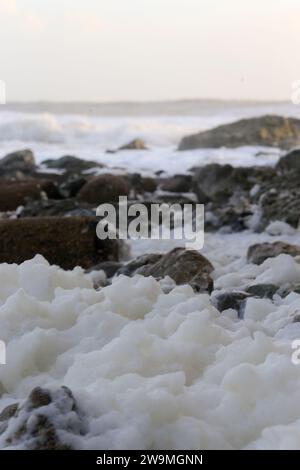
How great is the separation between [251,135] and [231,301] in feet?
51.0

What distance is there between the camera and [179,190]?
33.4 ft

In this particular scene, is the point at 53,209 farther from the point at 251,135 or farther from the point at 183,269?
the point at 251,135

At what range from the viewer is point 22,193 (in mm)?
8555

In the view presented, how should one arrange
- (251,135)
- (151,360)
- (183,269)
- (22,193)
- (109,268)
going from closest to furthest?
(151,360) → (183,269) → (109,268) → (22,193) → (251,135)

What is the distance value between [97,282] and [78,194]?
15.0 ft

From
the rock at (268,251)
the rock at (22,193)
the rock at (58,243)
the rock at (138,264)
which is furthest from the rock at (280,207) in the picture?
the rock at (22,193)

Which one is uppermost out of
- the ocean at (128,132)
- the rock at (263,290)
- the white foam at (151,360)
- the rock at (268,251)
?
the white foam at (151,360)

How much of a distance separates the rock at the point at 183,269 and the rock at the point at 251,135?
44.7 ft

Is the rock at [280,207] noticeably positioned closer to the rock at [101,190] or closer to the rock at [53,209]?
the rock at [53,209]

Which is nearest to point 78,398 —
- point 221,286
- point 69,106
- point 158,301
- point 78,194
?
point 158,301

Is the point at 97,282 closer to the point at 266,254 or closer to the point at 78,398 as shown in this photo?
the point at 266,254

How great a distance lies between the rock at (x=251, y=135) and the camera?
1820 centimetres

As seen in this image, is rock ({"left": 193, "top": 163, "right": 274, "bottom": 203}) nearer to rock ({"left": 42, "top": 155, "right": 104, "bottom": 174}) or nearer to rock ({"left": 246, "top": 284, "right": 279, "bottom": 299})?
rock ({"left": 42, "top": 155, "right": 104, "bottom": 174})

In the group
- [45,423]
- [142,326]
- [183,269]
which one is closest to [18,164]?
[183,269]
